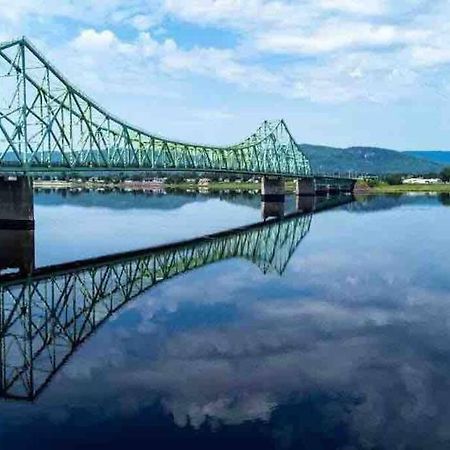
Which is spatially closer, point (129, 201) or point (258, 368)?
point (258, 368)

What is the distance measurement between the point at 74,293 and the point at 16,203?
91.0 feet

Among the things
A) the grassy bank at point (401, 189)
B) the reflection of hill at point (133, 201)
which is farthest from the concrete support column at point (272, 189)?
the grassy bank at point (401, 189)

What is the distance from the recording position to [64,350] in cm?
1956

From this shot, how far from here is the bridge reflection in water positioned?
18234 millimetres

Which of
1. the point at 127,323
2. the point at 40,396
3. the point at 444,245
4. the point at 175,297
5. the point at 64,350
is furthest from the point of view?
the point at 444,245

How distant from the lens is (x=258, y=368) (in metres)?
18.0

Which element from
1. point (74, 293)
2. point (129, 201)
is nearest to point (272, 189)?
point (129, 201)

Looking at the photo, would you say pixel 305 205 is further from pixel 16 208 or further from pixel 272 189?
pixel 16 208

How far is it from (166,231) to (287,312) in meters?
33.6

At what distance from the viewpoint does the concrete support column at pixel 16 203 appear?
175 feet

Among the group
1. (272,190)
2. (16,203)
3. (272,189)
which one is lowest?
(272,190)

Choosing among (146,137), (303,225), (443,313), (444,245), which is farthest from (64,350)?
(146,137)

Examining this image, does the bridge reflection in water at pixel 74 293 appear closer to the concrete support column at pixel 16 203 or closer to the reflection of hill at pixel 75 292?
the reflection of hill at pixel 75 292

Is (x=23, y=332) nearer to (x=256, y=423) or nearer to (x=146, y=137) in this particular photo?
(x=256, y=423)
